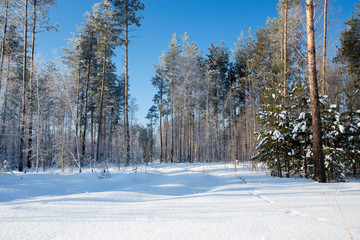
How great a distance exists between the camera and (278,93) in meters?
7.02

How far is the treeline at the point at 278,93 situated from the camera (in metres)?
6.42

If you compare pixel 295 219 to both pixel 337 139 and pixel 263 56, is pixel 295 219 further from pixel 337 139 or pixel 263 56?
pixel 263 56

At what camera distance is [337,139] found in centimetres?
658

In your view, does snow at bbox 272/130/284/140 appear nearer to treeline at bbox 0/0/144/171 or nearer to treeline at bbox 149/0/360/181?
treeline at bbox 149/0/360/181

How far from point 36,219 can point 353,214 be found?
3214 millimetres

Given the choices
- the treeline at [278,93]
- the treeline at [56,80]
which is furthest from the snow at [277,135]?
the treeline at [56,80]

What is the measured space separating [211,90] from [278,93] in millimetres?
17395

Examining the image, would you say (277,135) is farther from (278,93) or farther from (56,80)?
(56,80)

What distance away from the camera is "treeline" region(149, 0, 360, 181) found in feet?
21.1

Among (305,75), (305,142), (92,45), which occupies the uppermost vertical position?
(92,45)

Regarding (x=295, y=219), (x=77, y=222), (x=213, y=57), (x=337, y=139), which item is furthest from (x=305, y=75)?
(x=77, y=222)

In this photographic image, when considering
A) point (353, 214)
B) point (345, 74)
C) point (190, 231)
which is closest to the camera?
point (190, 231)

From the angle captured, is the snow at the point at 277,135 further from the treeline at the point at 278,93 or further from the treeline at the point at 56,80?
the treeline at the point at 56,80

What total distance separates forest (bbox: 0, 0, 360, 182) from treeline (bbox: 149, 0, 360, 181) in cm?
5
